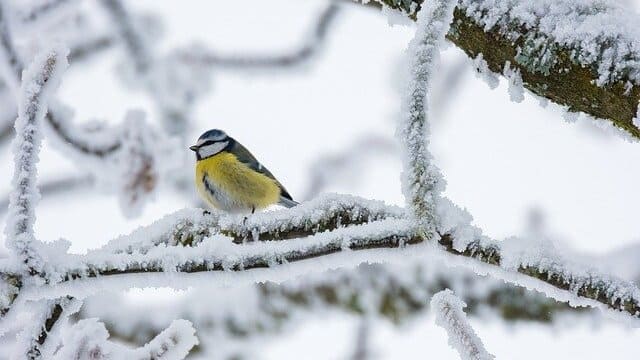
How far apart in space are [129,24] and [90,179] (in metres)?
0.65

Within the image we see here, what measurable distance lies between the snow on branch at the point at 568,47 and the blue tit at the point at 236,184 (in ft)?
5.96

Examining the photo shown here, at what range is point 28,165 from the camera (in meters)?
1.14

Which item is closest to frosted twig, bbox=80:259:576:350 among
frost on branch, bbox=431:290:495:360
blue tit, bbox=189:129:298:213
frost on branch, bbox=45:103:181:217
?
frost on branch, bbox=45:103:181:217

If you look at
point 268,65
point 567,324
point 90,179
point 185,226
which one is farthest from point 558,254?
point 90,179

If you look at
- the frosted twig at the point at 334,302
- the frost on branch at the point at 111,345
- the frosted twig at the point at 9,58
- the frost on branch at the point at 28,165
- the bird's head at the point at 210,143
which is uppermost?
the frosted twig at the point at 9,58

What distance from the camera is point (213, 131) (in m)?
3.54

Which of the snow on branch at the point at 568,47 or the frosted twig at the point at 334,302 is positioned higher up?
the snow on branch at the point at 568,47

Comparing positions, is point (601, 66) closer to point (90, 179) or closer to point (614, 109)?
point (614, 109)

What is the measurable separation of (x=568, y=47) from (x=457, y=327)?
528mm

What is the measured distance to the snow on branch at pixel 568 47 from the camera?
1.31m

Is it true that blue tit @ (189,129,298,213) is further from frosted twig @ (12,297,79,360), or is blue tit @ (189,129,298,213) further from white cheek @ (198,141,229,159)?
frosted twig @ (12,297,79,360)

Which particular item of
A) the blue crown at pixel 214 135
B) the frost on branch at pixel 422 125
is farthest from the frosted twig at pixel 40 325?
the blue crown at pixel 214 135

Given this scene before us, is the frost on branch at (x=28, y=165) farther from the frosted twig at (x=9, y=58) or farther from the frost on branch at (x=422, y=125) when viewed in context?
the frosted twig at (x=9, y=58)

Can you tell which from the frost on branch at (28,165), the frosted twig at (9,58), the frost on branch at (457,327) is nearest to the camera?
the frost on branch at (457,327)
